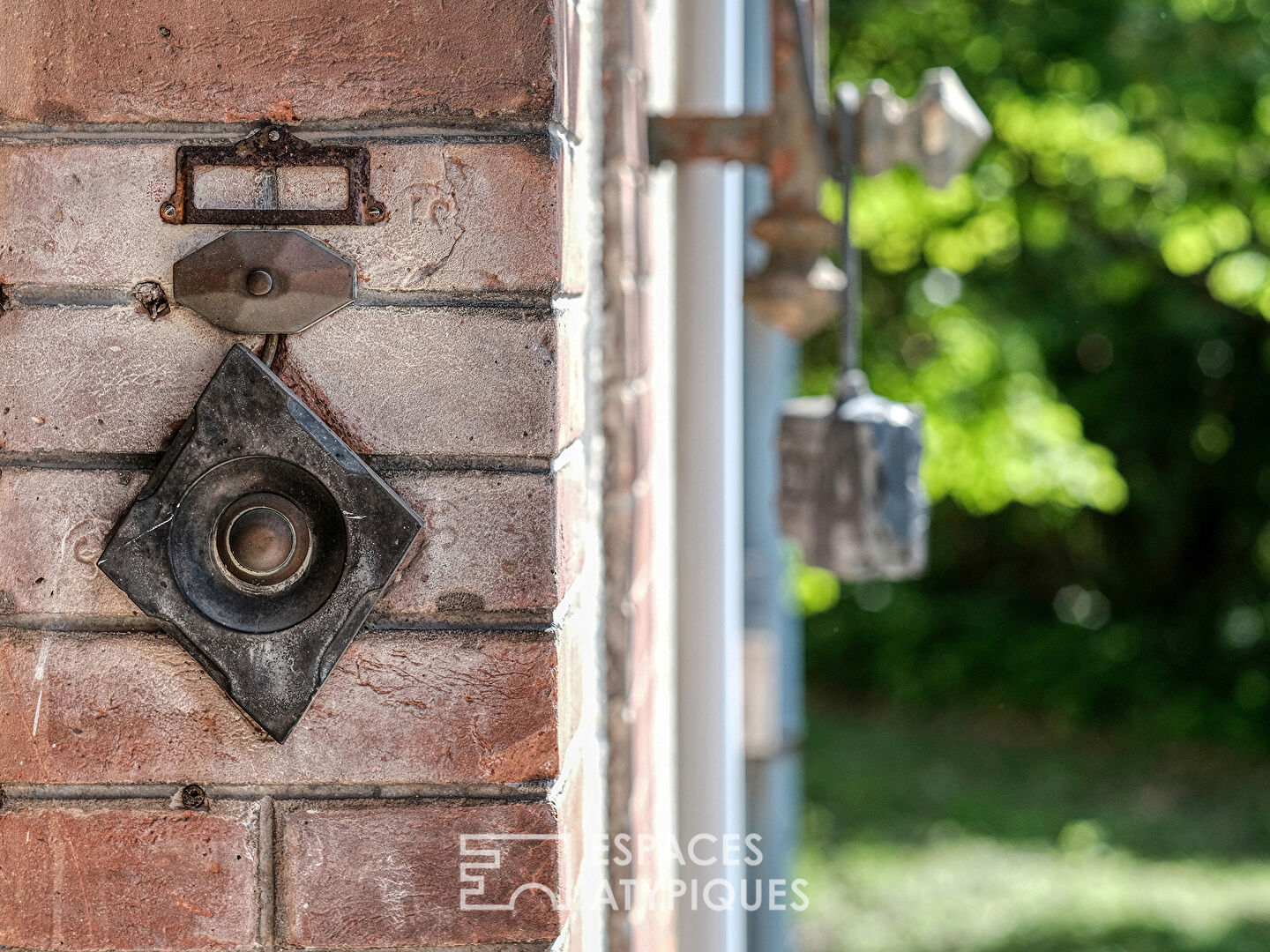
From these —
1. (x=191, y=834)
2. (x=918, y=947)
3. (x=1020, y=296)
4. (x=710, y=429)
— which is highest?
(x=1020, y=296)

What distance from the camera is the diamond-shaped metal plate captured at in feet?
2.11

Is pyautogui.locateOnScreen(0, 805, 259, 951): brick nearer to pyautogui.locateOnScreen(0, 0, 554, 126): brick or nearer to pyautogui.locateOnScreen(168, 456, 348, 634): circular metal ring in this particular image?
pyautogui.locateOnScreen(168, 456, 348, 634): circular metal ring

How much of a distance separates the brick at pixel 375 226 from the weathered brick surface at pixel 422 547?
0.34 ft

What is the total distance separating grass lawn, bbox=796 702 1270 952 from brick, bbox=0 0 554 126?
14.8ft

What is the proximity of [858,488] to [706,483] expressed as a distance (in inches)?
11.0

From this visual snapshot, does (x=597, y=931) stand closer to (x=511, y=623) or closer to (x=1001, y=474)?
(x=511, y=623)

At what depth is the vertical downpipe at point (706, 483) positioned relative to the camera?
4.55 feet

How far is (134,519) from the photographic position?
64 cm

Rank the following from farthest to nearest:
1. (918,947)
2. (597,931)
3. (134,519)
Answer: (918,947) → (597,931) → (134,519)

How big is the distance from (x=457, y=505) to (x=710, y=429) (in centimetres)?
81

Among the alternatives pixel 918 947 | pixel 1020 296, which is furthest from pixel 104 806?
pixel 1020 296

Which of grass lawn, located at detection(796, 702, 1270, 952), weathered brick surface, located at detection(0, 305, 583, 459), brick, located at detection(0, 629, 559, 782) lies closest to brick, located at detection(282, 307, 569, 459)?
weathered brick surface, located at detection(0, 305, 583, 459)

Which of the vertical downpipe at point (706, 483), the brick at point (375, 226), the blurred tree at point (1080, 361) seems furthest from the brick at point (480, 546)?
the blurred tree at point (1080, 361)
